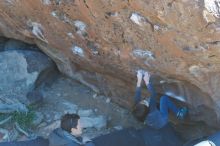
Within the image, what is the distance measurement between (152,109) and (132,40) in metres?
0.68

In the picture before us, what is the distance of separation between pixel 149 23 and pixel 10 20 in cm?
198

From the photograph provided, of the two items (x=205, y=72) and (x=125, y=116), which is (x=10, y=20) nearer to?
(x=125, y=116)

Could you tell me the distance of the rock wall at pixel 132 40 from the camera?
3.87 meters

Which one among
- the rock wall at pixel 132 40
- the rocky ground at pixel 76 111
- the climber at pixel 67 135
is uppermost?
the rock wall at pixel 132 40

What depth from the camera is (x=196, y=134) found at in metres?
5.02

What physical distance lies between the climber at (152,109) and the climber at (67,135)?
0.64 meters

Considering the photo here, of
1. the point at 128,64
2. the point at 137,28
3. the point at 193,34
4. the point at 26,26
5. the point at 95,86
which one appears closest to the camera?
the point at 193,34

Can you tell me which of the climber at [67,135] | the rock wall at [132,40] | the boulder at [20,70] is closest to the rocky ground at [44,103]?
the boulder at [20,70]

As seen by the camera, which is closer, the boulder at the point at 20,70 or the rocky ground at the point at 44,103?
the rocky ground at the point at 44,103

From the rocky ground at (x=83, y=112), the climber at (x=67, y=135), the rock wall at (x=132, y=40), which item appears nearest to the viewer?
the rock wall at (x=132, y=40)

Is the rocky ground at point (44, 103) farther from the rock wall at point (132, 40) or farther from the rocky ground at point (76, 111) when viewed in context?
the rock wall at point (132, 40)

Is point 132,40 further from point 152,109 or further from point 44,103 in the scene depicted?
Answer: point 44,103

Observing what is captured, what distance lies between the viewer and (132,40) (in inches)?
173

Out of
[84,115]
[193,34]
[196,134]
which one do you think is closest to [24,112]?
[84,115]
